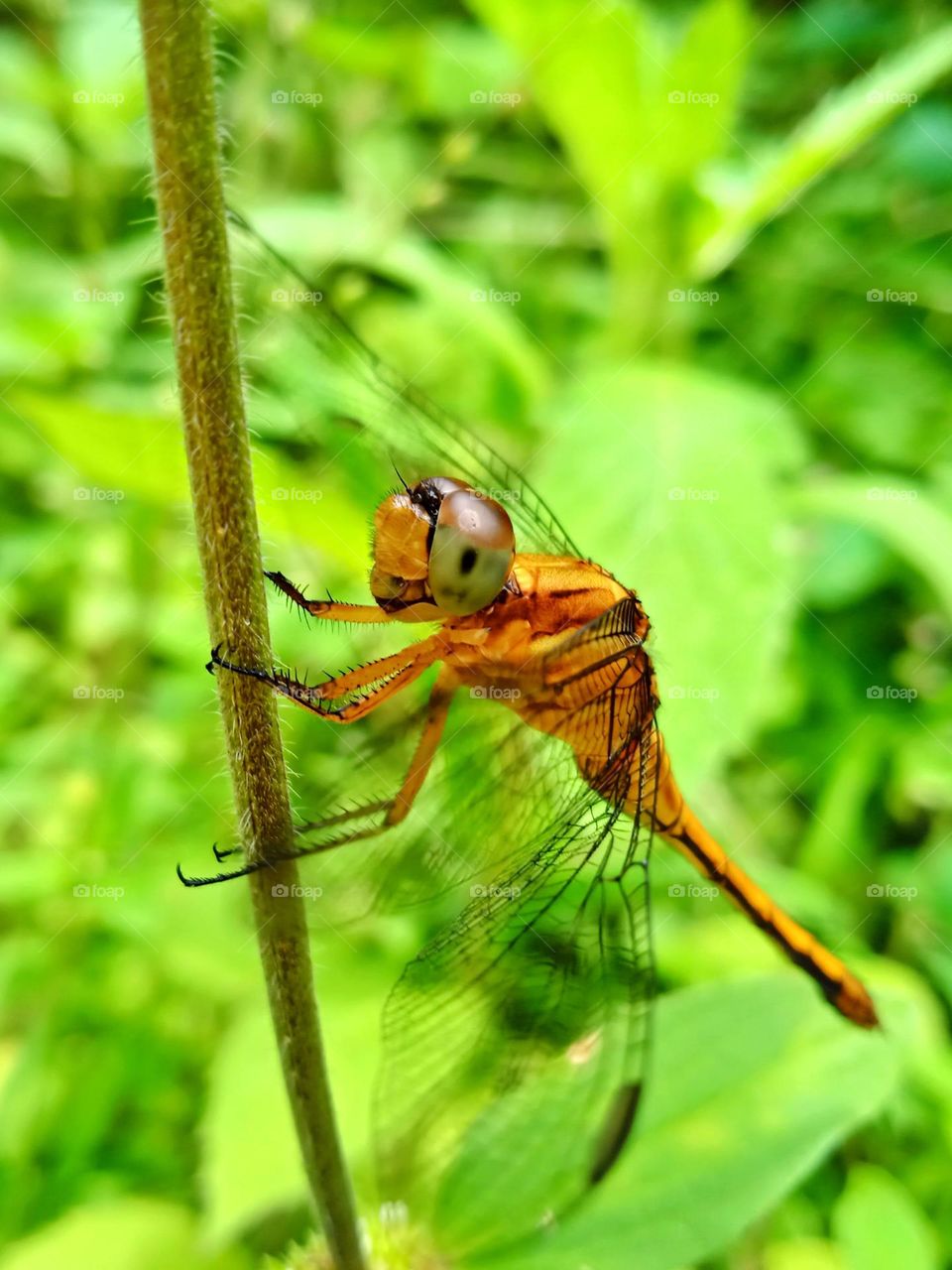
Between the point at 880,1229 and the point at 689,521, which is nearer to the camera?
the point at 880,1229

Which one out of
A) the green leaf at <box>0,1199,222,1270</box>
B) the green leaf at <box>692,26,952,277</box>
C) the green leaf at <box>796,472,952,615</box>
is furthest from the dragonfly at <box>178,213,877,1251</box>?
the green leaf at <box>692,26,952,277</box>

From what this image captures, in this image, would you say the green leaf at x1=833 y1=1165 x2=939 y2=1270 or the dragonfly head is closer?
the dragonfly head

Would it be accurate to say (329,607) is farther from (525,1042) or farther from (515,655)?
(525,1042)

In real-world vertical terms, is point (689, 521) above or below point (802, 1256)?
above

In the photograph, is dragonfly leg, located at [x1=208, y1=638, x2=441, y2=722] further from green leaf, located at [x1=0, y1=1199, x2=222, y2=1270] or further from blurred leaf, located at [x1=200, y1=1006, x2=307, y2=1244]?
green leaf, located at [x1=0, y1=1199, x2=222, y2=1270]

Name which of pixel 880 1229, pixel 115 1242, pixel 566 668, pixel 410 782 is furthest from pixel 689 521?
pixel 115 1242

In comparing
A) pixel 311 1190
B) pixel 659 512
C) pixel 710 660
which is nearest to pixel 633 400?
pixel 659 512

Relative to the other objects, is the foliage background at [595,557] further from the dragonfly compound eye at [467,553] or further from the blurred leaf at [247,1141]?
the dragonfly compound eye at [467,553]
